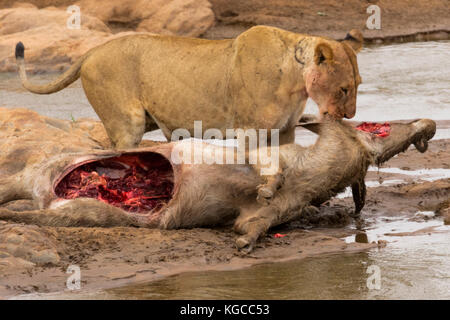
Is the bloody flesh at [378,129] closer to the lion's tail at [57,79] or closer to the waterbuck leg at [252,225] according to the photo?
the waterbuck leg at [252,225]

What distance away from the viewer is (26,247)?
4.96 metres

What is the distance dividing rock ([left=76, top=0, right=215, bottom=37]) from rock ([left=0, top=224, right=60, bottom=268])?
1079 centimetres

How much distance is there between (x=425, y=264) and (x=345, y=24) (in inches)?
467

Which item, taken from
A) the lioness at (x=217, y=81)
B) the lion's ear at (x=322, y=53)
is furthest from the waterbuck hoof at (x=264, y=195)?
the lion's ear at (x=322, y=53)

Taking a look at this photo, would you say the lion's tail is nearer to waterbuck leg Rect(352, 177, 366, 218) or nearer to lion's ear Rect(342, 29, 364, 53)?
lion's ear Rect(342, 29, 364, 53)

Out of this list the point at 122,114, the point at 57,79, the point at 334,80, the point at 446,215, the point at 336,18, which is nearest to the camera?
the point at 334,80

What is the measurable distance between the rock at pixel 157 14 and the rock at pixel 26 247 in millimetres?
10785

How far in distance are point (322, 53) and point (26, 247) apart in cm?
215

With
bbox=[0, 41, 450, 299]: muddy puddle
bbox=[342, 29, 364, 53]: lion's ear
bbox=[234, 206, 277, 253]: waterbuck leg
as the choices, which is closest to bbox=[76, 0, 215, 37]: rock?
bbox=[0, 41, 450, 299]: muddy puddle

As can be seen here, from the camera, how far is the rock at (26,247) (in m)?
4.88
